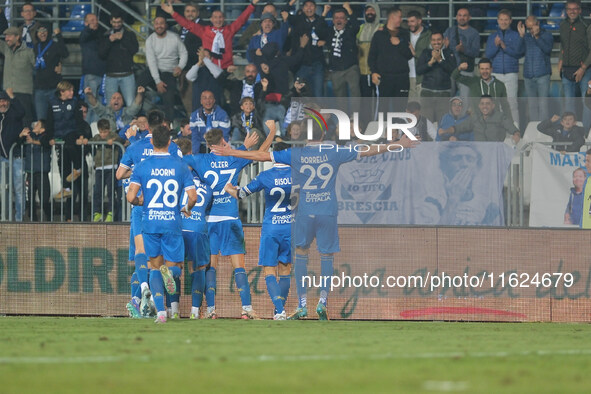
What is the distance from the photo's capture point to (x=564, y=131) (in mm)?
16000

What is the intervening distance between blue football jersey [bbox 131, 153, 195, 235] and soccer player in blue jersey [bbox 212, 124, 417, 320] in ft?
6.94

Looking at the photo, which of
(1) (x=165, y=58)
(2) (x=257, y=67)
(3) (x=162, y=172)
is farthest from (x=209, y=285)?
(1) (x=165, y=58)

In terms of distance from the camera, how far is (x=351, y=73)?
1966 cm

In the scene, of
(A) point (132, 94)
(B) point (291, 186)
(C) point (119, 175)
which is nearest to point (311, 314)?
(B) point (291, 186)

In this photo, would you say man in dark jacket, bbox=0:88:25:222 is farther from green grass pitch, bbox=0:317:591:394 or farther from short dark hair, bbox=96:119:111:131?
green grass pitch, bbox=0:317:591:394

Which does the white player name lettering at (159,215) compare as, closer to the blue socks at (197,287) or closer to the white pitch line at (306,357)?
the blue socks at (197,287)

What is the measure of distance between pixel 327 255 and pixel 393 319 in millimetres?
1477

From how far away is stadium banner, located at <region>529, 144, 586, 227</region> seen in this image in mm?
15805

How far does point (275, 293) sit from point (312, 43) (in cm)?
595

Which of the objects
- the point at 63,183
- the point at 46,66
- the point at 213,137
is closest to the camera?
the point at 213,137

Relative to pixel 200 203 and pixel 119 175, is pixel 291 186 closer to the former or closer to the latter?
pixel 200 203

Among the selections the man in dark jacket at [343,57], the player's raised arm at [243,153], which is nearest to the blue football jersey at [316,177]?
the player's raised arm at [243,153]

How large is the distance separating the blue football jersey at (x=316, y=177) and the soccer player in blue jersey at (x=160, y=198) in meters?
2.51

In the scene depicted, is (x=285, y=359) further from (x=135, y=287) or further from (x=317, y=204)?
(x=135, y=287)
